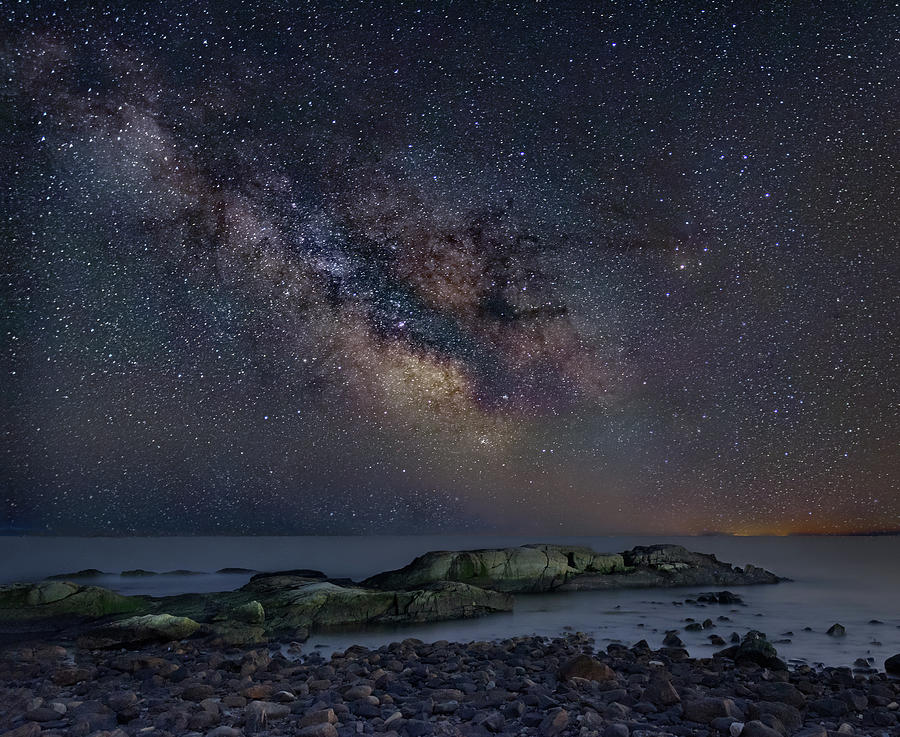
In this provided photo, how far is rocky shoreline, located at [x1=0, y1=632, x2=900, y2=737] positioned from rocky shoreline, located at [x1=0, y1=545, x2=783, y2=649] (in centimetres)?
201

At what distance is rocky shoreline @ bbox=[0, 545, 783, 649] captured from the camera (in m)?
14.0

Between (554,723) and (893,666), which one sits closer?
(554,723)

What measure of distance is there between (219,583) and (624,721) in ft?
104

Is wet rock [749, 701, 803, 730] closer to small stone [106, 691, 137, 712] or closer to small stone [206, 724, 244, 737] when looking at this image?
small stone [206, 724, 244, 737]

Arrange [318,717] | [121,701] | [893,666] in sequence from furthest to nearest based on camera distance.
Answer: [893,666], [121,701], [318,717]

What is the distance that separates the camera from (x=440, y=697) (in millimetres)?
8266

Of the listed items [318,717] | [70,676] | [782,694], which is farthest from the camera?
[70,676]

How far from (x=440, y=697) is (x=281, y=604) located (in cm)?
1118

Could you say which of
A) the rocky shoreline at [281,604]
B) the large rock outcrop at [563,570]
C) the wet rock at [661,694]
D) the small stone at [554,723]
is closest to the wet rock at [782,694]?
the wet rock at [661,694]

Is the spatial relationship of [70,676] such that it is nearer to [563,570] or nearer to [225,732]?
[225,732]

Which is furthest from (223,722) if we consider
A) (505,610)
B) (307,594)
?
(505,610)

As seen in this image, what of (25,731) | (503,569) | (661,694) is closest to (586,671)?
(661,694)

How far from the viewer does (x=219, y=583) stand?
34.2m

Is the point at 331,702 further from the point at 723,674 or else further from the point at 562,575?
the point at 562,575
